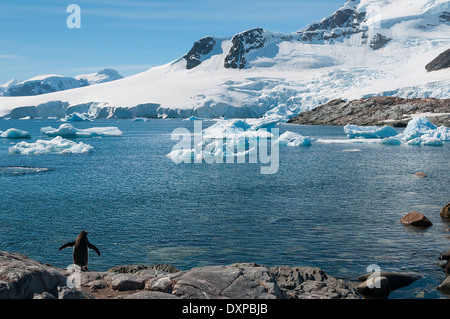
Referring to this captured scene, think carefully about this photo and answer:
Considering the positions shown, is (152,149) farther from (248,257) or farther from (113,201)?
(248,257)

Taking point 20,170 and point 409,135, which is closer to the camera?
point 20,170

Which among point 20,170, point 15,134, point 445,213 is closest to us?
point 445,213

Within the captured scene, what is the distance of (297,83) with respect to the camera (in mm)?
152375

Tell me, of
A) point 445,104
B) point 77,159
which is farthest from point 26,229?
point 445,104

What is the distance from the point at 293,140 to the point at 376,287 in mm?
44385

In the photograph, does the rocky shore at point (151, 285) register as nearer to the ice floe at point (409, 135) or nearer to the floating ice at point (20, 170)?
the floating ice at point (20, 170)

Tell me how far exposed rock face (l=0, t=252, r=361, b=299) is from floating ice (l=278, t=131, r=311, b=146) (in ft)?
145

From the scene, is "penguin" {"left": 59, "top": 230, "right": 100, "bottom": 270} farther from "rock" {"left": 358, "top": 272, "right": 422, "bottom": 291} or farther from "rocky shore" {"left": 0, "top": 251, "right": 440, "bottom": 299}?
"rock" {"left": 358, "top": 272, "right": 422, "bottom": 291}

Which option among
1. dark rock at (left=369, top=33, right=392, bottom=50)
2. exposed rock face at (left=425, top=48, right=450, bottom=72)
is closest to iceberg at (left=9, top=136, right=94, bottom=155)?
exposed rock face at (left=425, top=48, right=450, bottom=72)

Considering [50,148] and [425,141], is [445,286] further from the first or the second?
[425,141]

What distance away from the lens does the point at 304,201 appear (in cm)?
2241

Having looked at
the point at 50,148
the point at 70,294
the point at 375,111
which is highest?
the point at 375,111

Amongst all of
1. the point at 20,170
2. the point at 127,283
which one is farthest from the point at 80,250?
the point at 20,170
